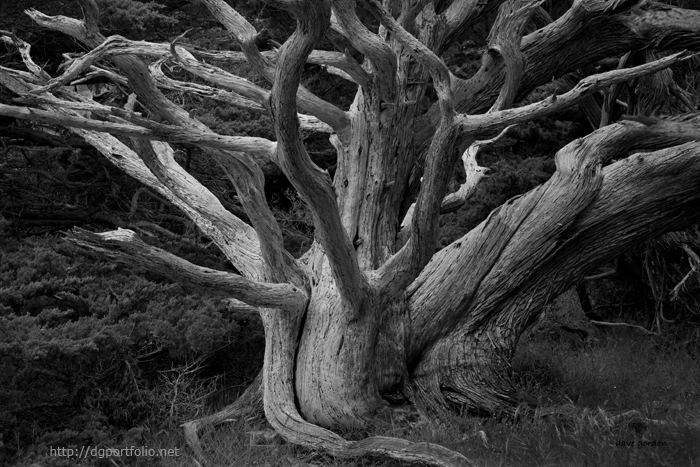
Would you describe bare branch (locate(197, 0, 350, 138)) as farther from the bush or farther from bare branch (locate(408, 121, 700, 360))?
the bush

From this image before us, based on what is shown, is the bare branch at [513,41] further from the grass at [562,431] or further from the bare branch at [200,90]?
the grass at [562,431]

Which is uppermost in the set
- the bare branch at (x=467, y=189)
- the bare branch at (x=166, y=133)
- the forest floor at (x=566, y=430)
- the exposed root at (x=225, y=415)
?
the bare branch at (x=166, y=133)

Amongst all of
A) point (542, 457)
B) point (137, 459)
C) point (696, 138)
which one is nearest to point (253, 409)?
point (137, 459)

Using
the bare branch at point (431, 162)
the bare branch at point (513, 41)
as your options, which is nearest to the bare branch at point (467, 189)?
the bare branch at point (513, 41)

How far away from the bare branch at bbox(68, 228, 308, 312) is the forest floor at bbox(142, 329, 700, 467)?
43.2 inches

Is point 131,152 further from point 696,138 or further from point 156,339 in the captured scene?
point 696,138

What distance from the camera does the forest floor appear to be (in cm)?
443

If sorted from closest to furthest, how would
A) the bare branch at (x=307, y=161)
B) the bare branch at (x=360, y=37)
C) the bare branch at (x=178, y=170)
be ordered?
the bare branch at (x=307, y=161), the bare branch at (x=360, y=37), the bare branch at (x=178, y=170)

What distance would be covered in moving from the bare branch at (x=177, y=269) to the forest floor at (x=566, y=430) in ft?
3.60

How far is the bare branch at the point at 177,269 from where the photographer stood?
423 centimetres

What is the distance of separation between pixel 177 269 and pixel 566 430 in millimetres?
2759

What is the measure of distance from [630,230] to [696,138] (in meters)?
0.87

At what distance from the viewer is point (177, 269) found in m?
4.54

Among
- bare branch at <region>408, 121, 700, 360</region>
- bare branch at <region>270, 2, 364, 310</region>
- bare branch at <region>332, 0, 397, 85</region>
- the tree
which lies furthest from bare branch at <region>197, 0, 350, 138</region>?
bare branch at <region>408, 121, 700, 360</region>
